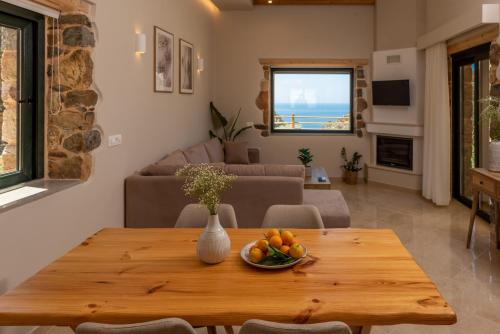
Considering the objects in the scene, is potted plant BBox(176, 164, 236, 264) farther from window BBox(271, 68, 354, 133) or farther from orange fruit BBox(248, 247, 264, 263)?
window BBox(271, 68, 354, 133)

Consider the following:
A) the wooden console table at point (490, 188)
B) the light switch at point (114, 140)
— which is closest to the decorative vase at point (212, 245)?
the light switch at point (114, 140)

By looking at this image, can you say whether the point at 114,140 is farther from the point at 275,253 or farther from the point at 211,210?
the point at 275,253

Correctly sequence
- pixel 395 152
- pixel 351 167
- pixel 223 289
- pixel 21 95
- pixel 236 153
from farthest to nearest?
1. pixel 351 167
2. pixel 395 152
3. pixel 236 153
4. pixel 21 95
5. pixel 223 289

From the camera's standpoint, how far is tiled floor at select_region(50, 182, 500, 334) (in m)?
2.86

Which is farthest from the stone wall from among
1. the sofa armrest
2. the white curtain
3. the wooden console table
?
the white curtain

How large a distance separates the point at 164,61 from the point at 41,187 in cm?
268

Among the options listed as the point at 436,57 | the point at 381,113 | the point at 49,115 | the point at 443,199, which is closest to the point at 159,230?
the point at 49,115

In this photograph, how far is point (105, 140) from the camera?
364 centimetres

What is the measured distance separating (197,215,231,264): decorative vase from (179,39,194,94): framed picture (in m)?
4.42

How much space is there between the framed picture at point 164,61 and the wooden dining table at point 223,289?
322 centimetres

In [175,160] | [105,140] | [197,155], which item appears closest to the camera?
[105,140]

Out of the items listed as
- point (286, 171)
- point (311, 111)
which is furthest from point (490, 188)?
point (311, 111)

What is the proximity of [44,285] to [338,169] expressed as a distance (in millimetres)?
7232

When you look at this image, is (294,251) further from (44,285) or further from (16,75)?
(16,75)
